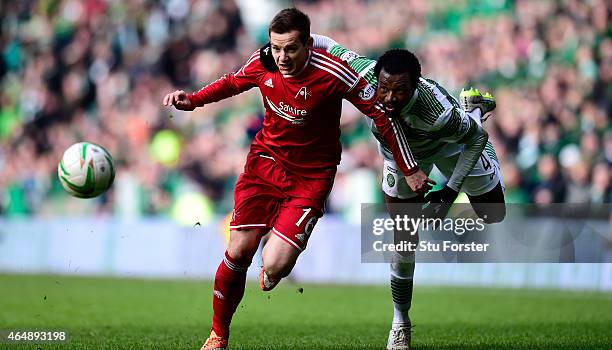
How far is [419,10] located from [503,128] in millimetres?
3430

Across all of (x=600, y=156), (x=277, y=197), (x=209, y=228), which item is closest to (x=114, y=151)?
(x=209, y=228)

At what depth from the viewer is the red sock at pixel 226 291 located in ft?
25.6

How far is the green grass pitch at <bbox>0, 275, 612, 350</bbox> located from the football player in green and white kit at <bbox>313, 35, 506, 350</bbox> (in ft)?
3.55

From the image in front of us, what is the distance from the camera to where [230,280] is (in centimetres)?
786

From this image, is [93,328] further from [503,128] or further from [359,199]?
[503,128]

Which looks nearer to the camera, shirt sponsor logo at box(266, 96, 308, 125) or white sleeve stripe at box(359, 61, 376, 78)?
shirt sponsor logo at box(266, 96, 308, 125)

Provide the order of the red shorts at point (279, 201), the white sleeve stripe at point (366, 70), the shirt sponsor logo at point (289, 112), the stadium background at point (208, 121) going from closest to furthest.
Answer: the shirt sponsor logo at point (289, 112), the red shorts at point (279, 201), the white sleeve stripe at point (366, 70), the stadium background at point (208, 121)

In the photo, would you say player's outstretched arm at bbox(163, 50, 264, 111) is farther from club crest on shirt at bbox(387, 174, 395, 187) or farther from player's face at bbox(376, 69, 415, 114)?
club crest on shirt at bbox(387, 174, 395, 187)

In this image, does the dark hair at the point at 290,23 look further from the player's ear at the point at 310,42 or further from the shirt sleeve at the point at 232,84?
the shirt sleeve at the point at 232,84

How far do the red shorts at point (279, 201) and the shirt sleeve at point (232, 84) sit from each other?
1.80 feet

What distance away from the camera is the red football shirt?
750 cm

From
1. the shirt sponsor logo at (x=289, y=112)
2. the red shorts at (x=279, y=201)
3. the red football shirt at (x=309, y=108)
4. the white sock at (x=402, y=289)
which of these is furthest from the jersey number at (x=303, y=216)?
the white sock at (x=402, y=289)

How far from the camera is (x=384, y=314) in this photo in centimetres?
→ 1224

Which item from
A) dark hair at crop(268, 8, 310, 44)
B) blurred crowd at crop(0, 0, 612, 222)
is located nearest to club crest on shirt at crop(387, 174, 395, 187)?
dark hair at crop(268, 8, 310, 44)
